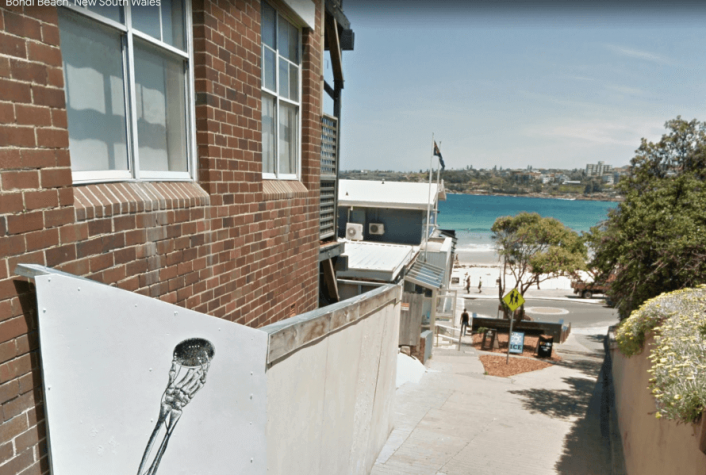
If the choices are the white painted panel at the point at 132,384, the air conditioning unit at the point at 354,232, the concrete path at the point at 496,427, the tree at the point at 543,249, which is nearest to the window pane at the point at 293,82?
the white painted panel at the point at 132,384

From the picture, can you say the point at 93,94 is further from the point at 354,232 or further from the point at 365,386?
the point at 354,232

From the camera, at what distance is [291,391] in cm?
297

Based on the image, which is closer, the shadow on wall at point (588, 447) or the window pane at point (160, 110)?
the window pane at point (160, 110)

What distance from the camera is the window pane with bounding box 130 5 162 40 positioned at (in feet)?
9.29

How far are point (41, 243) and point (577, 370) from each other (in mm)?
15125

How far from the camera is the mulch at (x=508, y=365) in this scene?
13.5m

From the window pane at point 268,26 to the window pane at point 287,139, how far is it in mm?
707

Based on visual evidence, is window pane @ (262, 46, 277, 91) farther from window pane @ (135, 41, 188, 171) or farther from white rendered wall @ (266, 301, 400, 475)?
white rendered wall @ (266, 301, 400, 475)

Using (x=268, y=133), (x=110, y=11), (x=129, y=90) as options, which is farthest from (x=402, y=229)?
(x=110, y=11)

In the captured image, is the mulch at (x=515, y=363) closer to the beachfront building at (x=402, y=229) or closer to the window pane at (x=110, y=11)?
the beachfront building at (x=402, y=229)

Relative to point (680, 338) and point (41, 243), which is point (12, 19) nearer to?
point (41, 243)

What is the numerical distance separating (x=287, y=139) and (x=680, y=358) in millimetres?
4608

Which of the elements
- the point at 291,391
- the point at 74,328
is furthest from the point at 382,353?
the point at 74,328

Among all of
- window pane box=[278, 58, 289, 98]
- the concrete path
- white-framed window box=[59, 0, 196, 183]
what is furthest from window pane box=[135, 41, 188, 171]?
the concrete path
